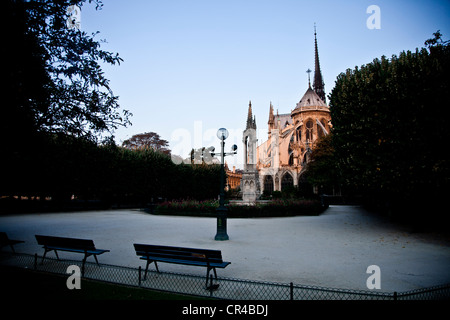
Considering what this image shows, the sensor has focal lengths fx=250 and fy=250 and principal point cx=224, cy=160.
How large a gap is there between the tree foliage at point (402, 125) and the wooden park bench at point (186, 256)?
9889 millimetres

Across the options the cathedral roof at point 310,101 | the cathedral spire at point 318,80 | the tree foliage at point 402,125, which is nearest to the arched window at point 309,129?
the cathedral roof at point 310,101

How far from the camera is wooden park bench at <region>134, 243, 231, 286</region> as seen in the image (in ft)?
18.1

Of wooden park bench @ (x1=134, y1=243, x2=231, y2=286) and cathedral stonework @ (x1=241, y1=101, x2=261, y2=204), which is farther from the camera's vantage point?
cathedral stonework @ (x1=241, y1=101, x2=261, y2=204)

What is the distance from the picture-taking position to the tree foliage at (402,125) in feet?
34.7

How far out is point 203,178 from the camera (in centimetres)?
4066

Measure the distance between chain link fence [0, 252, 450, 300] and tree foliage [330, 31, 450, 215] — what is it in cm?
703

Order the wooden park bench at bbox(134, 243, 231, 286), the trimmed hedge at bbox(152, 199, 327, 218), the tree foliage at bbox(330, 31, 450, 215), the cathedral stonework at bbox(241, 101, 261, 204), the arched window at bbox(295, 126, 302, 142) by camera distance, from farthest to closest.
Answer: the arched window at bbox(295, 126, 302, 142), the cathedral stonework at bbox(241, 101, 261, 204), the trimmed hedge at bbox(152, 199, 327, 218), the tree foliage at bbox(330, 31, 450, 215), the wooden park bench at bbox(134, 243, 231, 286)

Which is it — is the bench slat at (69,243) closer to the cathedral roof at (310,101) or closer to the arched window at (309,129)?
the arched window at (309,129)

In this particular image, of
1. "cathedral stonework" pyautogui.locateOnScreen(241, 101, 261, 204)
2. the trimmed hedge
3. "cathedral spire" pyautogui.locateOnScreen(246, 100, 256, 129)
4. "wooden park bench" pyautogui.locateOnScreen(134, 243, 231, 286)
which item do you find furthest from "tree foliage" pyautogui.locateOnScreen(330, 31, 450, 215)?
"cathedral spire" pyautogui.locateOnScreen(246, 100, 256, 129)

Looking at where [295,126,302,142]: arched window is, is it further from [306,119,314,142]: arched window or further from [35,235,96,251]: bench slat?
[35,235,96,251]: bench slat

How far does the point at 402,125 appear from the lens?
11336mm

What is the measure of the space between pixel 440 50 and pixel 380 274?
1096 centimetres

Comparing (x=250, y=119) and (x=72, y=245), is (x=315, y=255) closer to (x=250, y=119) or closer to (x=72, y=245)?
(x=72, y=245)

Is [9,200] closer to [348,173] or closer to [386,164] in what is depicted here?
[348,173]
